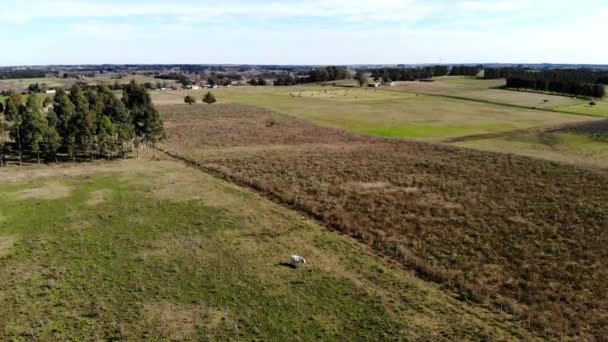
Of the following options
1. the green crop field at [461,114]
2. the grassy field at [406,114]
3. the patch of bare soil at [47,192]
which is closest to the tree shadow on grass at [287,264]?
the patch of bare soil at [47,192]

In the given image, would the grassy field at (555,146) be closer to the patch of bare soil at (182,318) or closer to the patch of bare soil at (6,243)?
the patch of bare soil at (182,318)

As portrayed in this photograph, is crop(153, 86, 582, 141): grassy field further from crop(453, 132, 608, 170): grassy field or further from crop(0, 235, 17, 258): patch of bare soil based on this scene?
crop(0, 235, 17, 258): patch of bare soil

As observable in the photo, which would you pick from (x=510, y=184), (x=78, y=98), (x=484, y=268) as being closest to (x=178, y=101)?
(x=78, y=98)

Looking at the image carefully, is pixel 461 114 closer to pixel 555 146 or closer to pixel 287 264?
pixel 555 146

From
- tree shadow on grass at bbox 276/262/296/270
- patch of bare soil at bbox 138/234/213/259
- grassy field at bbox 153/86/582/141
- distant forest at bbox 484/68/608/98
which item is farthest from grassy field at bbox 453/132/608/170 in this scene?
distant forest at bbox 484/68/608/98

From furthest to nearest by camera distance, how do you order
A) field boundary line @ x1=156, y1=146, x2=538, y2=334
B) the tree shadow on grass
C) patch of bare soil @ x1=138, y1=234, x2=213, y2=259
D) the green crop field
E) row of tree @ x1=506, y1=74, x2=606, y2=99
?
row of tree @ x1=506, y1=74, x2=606, y2=99
the green crop field
patch of bare soil @ x1=138, y1=234, x2=213, y2=259
the tree shadow on grass
field boundary line @ x1=156, y1=146, x2=538, y2=334

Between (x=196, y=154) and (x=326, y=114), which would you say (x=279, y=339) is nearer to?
(x=196, y=154)

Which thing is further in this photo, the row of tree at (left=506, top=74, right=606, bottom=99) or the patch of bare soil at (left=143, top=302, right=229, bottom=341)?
the row of tree at (left=506, top=74, right=606, bottom=99)
